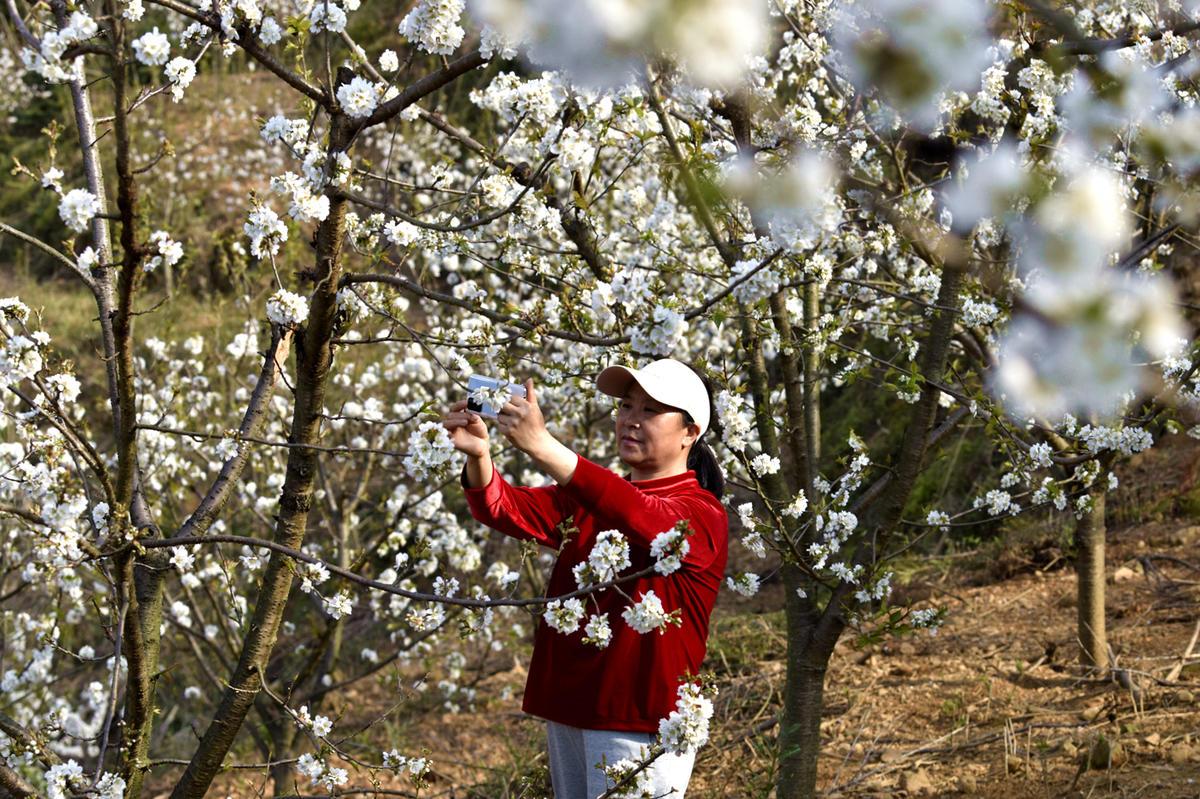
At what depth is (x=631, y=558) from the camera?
2809mm

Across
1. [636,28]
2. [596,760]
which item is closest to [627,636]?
[596,760]

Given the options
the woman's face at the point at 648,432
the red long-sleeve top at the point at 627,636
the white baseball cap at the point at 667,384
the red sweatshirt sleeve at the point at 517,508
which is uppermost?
the white baseball cap at the point at 667,384

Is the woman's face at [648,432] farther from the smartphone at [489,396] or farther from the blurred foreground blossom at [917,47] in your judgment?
the blurred foreground blossom at [917,47]

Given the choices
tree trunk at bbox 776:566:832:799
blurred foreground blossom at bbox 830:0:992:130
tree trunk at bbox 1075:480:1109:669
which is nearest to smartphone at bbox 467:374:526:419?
blurred foreground blossom at bbox 830:0:992:130

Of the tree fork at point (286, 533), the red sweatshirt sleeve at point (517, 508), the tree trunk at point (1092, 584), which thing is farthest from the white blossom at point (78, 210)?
the tree trunk at point (1092, 584)

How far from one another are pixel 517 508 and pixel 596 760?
58cm

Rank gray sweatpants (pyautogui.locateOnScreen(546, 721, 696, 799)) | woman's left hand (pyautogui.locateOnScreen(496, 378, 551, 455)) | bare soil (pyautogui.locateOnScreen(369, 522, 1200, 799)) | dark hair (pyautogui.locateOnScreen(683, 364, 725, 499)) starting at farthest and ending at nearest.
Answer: bare soil (pyautogui.locateOnScreen(369, 522, 1200, 799)) < dark hair (pyautogui.locateOnScreen(683, 364, 725, 499)) < gray sweatpants (pyautogui.locateOnScreen(546, 721, 696, 799)) < woman's left hand (pyautogui.locateOnScreen(496, 378, 551, 455))

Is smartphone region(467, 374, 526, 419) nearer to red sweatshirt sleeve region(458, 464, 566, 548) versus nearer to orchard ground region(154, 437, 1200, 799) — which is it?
red sweatshirt sleeve region(458, 464, 566, 548)

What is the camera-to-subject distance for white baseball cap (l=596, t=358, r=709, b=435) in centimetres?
288

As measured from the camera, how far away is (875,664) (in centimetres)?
586

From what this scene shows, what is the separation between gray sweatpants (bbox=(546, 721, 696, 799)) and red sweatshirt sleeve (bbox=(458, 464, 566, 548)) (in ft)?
1.39

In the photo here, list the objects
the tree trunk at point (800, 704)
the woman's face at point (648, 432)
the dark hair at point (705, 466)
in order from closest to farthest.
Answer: the woman's face at point (648, 432)
the dark hair at point (705, 466)
the tree trunk at point (800, 704)

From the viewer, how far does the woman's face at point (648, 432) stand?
2939 millimetres

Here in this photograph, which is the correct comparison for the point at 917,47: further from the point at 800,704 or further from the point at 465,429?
the point at 800,704
